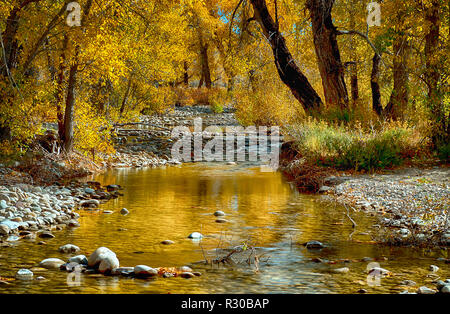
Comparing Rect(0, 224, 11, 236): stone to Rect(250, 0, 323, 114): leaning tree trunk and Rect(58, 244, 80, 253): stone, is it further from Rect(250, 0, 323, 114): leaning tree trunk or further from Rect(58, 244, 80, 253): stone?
Rect(250, 0, 323, 114): leaning tree trunk

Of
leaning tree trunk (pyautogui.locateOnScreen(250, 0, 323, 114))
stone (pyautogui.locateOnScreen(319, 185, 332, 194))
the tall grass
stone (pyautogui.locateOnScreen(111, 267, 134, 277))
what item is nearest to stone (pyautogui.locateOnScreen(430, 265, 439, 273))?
stone (pyautogui.locateOnScreen(111, 267, 134, 277))

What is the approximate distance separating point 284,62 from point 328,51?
1457mm

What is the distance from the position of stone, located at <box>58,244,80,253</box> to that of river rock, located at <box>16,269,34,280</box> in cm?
89

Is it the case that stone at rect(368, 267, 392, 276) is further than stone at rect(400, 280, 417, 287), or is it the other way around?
stone at rect(368, 267, 392, 276)

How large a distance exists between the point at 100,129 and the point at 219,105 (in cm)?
1823

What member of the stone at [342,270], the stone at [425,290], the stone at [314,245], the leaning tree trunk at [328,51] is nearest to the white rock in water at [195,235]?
the stone at [314,245]

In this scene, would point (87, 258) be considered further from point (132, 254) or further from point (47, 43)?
point (47, 43)

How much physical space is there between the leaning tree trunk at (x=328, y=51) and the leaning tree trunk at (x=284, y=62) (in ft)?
2.16

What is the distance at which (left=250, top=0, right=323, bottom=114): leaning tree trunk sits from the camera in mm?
15555

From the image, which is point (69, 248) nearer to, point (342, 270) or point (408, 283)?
point (342, 270)

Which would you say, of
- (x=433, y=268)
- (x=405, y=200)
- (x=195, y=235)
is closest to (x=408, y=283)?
(x=433, y=268)

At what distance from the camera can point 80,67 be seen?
12.3 metres

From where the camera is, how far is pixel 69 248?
5812mm
